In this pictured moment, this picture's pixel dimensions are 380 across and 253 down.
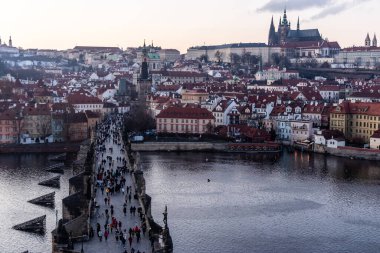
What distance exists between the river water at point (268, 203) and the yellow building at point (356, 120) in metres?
6.31

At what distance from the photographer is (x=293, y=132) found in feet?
150

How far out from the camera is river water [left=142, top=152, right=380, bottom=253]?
20.5 m

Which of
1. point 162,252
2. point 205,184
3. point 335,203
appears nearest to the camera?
point 162,252

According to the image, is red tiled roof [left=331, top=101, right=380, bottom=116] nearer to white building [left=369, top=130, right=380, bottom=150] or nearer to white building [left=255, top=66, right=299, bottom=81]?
white building [left=369, top=130, right=380, bottom=150]

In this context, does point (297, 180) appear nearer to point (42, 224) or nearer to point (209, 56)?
point (42, 224)

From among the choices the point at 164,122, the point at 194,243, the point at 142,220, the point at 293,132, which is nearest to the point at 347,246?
the point at 194,243

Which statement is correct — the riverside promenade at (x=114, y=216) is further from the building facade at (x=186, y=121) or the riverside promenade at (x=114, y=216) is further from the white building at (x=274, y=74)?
the white building at (x=274, y=74)

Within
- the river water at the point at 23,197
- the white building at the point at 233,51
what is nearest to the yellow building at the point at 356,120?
the river water at the point at 23,197

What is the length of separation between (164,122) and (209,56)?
86.3m

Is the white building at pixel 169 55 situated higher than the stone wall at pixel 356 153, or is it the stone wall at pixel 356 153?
the white building at pixel 169 55

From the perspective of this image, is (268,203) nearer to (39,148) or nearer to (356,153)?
(356,153)

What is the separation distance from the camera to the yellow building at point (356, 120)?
43125 millimetres

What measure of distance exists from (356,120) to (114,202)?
28.3 m

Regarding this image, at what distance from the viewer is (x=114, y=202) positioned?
2006 cm
